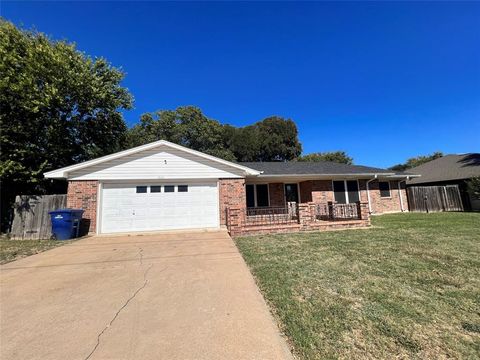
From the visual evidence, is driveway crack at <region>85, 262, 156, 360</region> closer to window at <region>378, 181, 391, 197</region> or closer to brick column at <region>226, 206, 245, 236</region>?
brick column at <region>226, 206, 245, 236</region>

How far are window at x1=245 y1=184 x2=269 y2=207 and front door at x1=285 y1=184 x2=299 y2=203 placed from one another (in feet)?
4.34

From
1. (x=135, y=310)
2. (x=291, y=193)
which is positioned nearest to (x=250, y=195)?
(x=291, y=193)

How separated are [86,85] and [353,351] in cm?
1787

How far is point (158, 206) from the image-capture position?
10.9m

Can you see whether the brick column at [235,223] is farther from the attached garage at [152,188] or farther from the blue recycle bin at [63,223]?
the blue recycle bin at [63,223]

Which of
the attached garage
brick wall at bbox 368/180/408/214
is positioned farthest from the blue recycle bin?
brick wall at bbox 368/180/408/214

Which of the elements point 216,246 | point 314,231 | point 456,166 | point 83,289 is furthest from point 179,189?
point 456,166

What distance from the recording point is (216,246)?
745 cm

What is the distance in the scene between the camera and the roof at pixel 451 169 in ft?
61.0

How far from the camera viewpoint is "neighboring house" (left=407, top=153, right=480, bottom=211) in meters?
17.0

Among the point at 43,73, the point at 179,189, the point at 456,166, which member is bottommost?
the point at 179,189

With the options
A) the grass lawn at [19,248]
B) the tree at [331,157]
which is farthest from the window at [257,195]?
the tree at [331,157]

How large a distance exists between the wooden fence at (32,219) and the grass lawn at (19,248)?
46cm

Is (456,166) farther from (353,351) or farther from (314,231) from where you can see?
(353,351)
